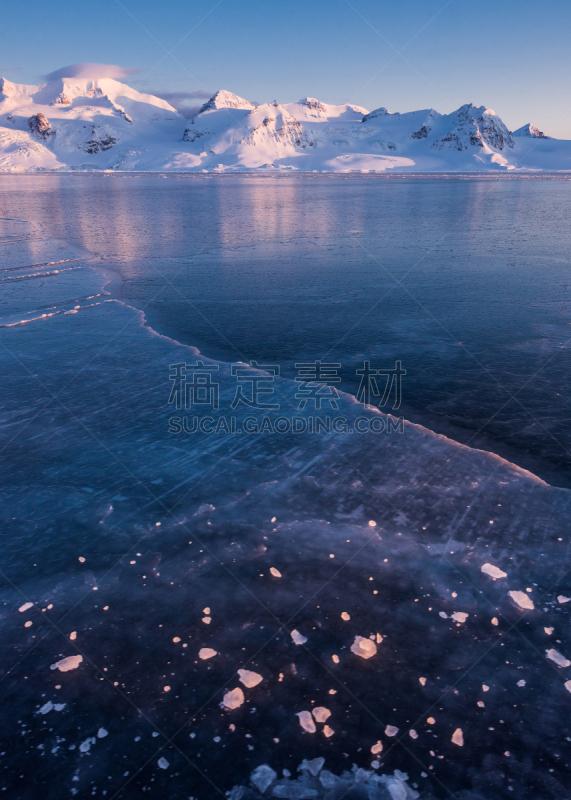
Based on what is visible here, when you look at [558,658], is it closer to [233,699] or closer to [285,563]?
[285,563]

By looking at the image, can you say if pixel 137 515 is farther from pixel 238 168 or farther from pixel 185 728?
pixel 238 168

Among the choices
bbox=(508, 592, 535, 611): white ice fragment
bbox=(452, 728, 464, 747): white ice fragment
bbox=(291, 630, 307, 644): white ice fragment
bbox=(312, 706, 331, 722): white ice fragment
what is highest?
bbox=(508, 592, 535, 611): white ice fragment

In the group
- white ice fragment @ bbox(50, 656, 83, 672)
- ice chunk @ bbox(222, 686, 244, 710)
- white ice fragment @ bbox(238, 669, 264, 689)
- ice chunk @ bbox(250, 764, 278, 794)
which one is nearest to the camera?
ice chunk @ bbox(250, 764, 278, 794)

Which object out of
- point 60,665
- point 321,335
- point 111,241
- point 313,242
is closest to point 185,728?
point 60,665

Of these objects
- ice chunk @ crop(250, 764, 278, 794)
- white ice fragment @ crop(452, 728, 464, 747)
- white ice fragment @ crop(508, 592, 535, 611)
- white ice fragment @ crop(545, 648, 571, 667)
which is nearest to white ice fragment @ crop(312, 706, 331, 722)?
ice chunk @ crop(250, 764, 278, 794)

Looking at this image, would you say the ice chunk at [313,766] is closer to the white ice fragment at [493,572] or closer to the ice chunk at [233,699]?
the ice chunk at [233,699]

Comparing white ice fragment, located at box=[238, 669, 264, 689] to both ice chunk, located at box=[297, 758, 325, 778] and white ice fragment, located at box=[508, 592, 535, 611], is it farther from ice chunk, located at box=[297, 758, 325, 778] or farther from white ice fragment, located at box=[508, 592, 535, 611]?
white ice fragment, located at box=[508, 592, 535, 611]

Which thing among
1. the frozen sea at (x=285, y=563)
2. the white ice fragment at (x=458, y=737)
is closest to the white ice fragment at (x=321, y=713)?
the frozen sea at (x=285, y=563)
